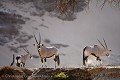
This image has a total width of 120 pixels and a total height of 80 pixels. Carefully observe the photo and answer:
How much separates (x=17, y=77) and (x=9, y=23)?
17.7ft

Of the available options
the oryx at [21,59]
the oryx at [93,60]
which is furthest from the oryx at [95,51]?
the oryx at [21,59]

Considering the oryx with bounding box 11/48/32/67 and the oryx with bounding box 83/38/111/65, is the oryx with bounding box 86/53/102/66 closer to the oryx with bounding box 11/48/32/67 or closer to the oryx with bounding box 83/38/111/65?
the oryx with bounding box 83/38/111/65

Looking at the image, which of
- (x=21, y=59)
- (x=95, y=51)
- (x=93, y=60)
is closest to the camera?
(x=93, y=60)

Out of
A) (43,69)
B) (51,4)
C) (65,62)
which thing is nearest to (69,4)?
(43,69)

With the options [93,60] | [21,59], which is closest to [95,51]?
[93,60]

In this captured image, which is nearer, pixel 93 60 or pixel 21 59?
pixel 93 60

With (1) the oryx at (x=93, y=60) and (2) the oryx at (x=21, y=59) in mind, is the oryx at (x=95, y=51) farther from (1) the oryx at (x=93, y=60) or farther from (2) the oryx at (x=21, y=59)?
(2) the oryx at (x=21, y=59)

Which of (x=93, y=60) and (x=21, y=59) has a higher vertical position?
(x=21, y=59)

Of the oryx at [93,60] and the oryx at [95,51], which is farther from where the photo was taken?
the oryx at [95,51]

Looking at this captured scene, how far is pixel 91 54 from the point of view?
8.65 m

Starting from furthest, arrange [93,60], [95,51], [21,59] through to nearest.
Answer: [21,59]
[95,51]
[93,60]

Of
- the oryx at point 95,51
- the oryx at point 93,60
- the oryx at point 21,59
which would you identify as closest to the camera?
the oryx at point 93,60

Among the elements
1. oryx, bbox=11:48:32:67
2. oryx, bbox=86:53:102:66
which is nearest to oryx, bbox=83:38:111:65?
oryx, bbox=86:53:102:66

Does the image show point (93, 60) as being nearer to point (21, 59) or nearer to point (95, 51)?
Answer: point (95, 51)
